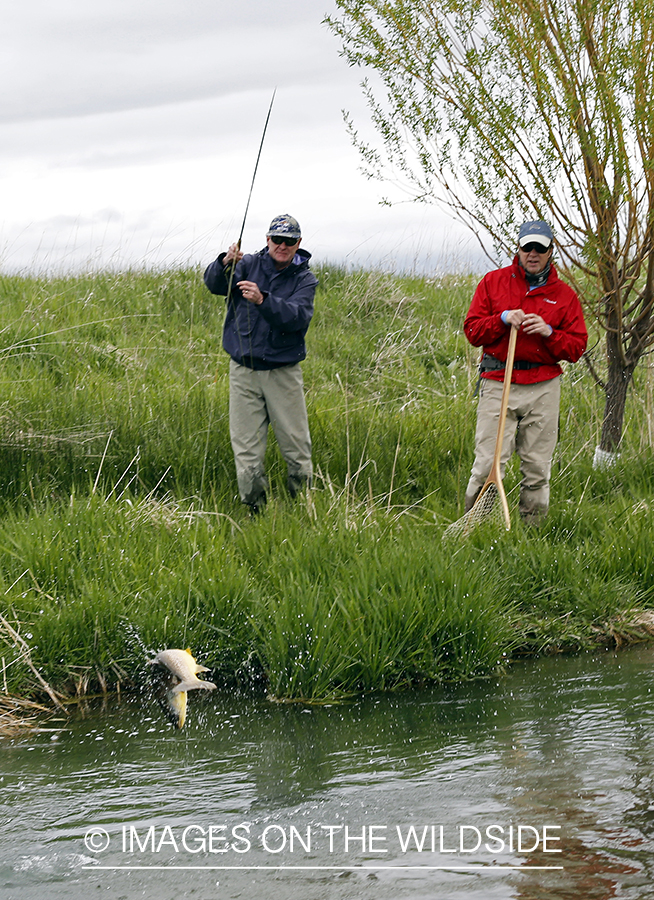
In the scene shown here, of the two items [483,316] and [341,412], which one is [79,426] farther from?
[483,316]

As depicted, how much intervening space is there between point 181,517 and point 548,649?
2391mm

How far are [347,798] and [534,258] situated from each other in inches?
147

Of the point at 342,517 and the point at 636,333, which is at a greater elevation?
the point at 636,333

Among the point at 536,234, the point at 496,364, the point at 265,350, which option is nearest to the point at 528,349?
the point at 496,364

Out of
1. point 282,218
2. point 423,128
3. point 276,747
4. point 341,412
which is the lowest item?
point 276,747

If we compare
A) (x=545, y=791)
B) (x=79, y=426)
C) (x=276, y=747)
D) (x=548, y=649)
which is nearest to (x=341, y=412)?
(x=79, y=426)

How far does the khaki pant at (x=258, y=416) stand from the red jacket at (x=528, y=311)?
1342 millimetres

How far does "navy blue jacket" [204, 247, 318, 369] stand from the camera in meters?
6.44

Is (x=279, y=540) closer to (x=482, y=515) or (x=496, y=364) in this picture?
(x=482, y=515)

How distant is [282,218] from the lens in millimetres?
6449

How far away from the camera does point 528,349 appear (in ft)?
20.0

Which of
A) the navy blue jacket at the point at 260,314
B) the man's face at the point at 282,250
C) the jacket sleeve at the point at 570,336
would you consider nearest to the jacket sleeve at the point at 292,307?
the navy blue jacket at the point at 260,314

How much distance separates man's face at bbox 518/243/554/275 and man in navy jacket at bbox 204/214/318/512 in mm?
1404

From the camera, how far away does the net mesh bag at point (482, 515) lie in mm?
5977
